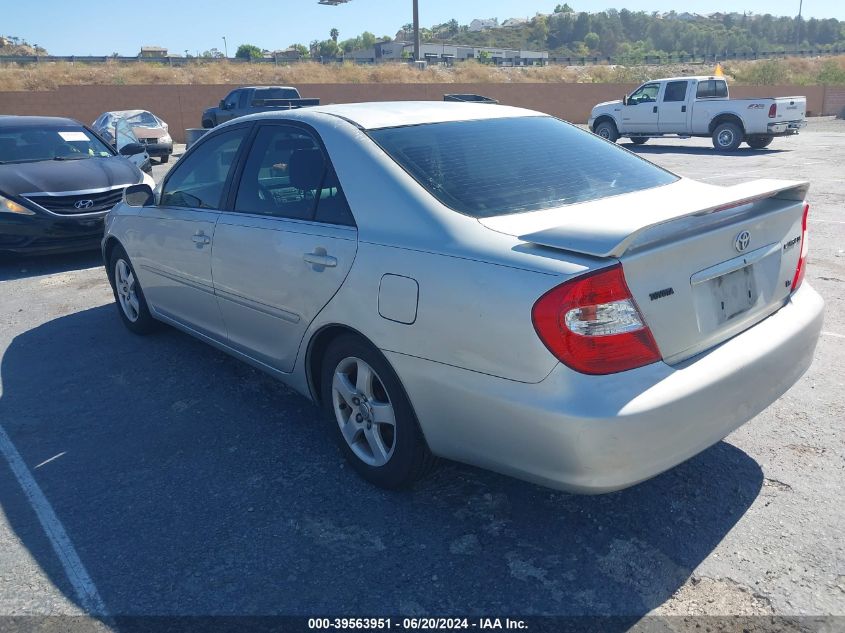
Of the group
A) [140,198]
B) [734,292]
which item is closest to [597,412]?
[734,292]

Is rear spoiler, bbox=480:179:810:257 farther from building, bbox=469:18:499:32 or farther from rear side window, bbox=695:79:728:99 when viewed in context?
building, bbox=469:18:499:32

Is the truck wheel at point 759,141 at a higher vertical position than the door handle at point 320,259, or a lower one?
lower

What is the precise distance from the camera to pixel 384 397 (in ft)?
10.5

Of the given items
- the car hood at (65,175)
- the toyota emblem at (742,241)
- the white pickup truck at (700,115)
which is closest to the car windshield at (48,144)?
the car hood at (65,175)

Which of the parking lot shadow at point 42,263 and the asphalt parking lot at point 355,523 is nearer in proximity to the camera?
the asphalt parking lot at point 355,523

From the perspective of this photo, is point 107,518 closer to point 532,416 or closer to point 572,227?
point 532,416

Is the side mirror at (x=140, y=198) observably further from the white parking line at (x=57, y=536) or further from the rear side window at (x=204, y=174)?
the white parking line at (x=57, y=536)

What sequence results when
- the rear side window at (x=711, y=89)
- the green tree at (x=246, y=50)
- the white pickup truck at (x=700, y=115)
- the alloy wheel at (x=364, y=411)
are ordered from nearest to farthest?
1. the alloy wheel at (x=364, y=411)
2. the white pickup truck at (x=700, y=115)
3. the rear side window at (x=711, y=89)
4. the green tree at (x=246, y=50)

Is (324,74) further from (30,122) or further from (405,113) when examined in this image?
(405,113)

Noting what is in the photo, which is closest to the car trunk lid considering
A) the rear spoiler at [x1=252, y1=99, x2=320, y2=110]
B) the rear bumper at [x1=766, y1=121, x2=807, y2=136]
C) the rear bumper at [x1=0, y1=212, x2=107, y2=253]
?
the rear bumper at [x1=0, y1=212, x2=107, y2=253]

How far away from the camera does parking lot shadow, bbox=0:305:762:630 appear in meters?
→ 2.63

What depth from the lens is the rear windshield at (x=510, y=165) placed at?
3113 millimetres

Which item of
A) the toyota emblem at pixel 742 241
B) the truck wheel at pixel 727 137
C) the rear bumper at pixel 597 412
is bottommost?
the truck wheel at pixel 727 137

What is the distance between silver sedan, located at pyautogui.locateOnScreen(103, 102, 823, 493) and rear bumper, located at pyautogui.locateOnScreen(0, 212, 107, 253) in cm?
419
